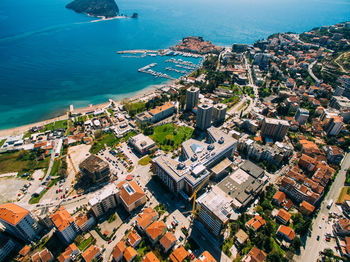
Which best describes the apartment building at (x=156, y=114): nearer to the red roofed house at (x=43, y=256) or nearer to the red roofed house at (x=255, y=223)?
the red roofed house at (x=43, y=256)

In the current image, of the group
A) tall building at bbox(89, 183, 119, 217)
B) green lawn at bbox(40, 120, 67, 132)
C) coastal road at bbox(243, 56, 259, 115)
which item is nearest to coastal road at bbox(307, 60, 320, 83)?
coastal road at bbox(243, 56, 259, 115)

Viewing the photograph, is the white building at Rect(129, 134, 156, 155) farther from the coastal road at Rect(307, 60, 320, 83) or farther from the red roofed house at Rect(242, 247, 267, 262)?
the coastal road at Rect(307, 60, 320, 83)

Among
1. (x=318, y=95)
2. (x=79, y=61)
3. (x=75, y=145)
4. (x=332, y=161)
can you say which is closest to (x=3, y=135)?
(x=75, y=145)

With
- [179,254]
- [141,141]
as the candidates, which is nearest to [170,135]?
[141,141]

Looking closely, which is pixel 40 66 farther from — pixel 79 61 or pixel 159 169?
pixel 159 169

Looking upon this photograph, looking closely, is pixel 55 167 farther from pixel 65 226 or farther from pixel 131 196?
pixel 131 196

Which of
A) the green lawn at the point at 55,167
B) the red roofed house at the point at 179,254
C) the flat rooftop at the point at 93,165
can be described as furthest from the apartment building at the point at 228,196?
the green lawn at the point at 55,167
